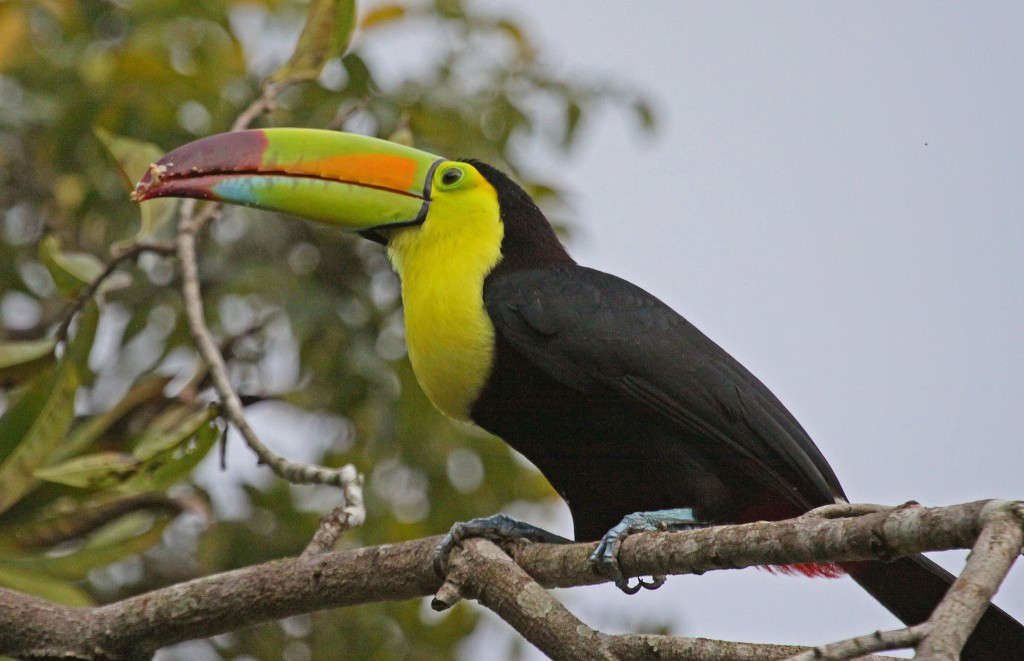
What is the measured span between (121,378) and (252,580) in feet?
6.11

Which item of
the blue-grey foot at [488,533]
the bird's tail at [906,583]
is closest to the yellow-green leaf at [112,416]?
the blue-grey foot at [488,533]

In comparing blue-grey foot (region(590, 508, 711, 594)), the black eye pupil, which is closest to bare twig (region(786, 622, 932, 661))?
blue-grey foot (region(590, 508, 711, 594))

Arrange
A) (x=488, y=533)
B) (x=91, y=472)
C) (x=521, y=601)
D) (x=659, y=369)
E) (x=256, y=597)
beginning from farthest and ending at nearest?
1. (x=91, y=472)
2. (x=659, y=369)
3. (x=488, y=533)
4. (x=256, y=597)
5. (x=521, y=601)

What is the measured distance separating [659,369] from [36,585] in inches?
65.4

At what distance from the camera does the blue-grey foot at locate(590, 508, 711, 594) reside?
2.48m

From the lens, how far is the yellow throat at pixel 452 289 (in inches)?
122

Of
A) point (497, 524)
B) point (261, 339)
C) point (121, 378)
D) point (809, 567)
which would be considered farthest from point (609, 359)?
point (121, 378)

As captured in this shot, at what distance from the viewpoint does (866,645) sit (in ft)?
5.33

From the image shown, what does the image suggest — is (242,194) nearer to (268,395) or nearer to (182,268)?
(182,268)

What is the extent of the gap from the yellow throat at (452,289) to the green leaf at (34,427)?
0.93m

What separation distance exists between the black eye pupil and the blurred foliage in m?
0.53

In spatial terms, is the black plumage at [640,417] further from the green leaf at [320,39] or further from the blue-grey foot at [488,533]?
the green leaf at [320,39]

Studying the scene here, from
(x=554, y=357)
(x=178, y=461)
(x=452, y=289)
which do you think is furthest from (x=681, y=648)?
(x=178, y=461)

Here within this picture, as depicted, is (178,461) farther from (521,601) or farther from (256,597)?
(521,601)
